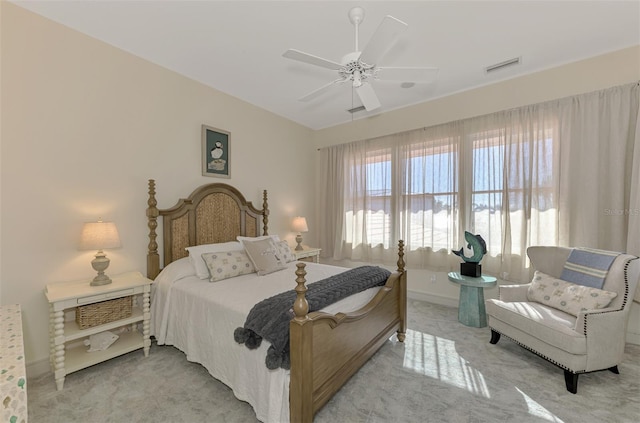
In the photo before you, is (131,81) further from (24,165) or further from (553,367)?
(553,367)

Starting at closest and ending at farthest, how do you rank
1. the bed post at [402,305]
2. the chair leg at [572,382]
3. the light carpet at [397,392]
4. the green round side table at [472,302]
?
the light carpet at [397,392] → the chair leg at [572,382] → the bed post at [402,305] → the green round side table at [472,302]

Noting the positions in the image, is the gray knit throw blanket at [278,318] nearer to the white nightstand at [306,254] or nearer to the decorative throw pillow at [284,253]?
the decorative throw pillow at [284,253]

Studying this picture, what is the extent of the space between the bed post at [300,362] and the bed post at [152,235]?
210cm

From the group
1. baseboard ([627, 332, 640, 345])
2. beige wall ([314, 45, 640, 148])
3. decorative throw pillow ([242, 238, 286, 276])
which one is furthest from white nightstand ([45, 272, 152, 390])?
baseboard ([627, 332, 640, 345])

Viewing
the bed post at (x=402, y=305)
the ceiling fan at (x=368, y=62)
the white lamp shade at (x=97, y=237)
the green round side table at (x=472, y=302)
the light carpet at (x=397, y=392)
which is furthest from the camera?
the green round side table at (x=472, y=302)

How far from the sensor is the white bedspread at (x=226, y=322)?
166 cm

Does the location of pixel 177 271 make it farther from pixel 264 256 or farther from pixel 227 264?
pixel 264 256

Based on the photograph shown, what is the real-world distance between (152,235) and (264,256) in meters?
1.24

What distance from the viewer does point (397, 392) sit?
2008mm

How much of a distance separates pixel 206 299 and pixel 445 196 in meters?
3.31

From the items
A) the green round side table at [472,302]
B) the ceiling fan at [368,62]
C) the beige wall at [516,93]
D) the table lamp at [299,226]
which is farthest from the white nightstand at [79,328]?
the beige wall at [516,93]

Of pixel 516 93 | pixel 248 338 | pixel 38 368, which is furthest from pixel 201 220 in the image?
pixel 516 93

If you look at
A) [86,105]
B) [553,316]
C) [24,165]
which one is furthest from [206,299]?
[553,316]

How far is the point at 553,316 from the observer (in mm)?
2232
